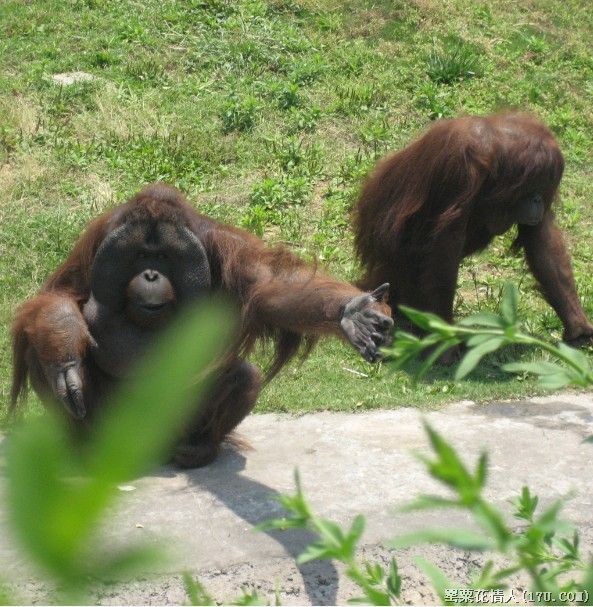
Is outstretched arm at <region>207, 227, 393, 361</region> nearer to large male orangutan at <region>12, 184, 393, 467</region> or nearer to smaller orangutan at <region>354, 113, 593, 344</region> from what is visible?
large male orangutan at <region>12, 184, 393, 467</region>

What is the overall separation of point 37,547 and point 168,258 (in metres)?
3.65

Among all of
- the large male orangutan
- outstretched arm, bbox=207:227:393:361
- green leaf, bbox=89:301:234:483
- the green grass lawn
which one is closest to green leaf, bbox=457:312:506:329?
green leaf, bbox=89:301:234:483

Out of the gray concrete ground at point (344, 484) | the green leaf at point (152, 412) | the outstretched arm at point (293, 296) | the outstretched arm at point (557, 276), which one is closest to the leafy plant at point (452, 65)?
the outstretched arm at point (557, 276)

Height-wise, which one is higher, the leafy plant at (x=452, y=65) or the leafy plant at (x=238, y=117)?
the leafy plant at (x=452, y=65)

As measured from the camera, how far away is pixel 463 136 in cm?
611

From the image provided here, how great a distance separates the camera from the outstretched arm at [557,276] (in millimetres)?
6484

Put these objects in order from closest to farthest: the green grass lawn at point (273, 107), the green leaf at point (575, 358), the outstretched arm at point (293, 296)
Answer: the green leaf at point (575, 358) → the outstretched arm at point (293, 296) → the green grass lawn at point (273, 107)

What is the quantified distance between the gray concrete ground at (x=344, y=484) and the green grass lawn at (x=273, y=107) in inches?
30.4

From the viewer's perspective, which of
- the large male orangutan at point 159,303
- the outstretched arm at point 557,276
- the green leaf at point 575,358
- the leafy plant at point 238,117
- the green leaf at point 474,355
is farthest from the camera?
the leafy plant at point 238,117

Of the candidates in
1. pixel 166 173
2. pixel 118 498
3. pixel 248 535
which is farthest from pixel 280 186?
pixel 118 498

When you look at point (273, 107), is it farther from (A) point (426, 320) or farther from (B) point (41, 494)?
(B) point (41, 494)

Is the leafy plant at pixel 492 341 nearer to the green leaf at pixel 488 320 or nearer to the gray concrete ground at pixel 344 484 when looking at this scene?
the green leaf at pixel 488 320

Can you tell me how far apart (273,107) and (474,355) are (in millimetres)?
8041

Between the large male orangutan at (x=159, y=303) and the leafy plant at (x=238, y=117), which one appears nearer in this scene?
the large male orangutan at (x=159, y=303)
